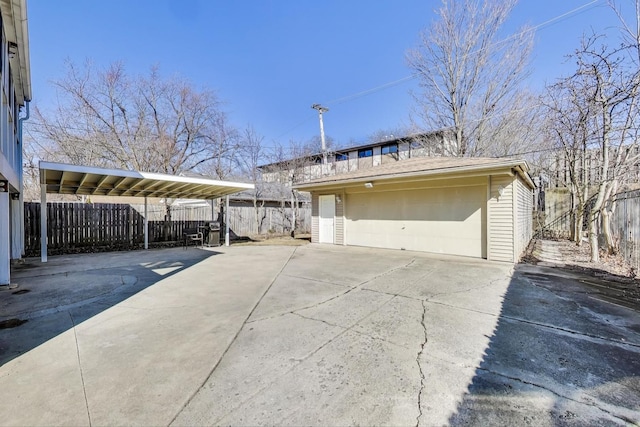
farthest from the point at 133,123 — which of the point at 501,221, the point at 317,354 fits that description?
the point at 501,221

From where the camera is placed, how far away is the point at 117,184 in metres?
9.30

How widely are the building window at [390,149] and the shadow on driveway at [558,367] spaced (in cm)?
2160

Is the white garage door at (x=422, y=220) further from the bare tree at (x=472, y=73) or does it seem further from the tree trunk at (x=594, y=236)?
the bare tree at (x=472, y=73)

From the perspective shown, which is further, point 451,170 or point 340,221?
point 340,221

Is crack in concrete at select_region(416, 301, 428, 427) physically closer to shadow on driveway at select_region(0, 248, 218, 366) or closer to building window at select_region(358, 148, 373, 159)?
shadow on driveway at select_region(0, 248, 218, 366)

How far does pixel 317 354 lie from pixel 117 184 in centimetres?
970

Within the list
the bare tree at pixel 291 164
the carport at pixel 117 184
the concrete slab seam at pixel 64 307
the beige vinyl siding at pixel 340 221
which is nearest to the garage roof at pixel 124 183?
the carport at pixel 117 184

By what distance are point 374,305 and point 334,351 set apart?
1518 millimetres

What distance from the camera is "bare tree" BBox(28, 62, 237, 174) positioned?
13.8 metres

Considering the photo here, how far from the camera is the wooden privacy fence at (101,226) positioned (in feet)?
31.6

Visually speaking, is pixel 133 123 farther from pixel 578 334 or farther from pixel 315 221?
pixel 578 334

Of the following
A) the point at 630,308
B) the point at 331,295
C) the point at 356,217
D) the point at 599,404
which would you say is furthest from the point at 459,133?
the point at 599,404

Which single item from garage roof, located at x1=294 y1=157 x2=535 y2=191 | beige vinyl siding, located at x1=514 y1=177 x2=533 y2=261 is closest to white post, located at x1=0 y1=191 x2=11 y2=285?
garage roof, located at x1=294 y1=157 x2=535 y2=191

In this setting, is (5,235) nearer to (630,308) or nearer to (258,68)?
(630,308)
